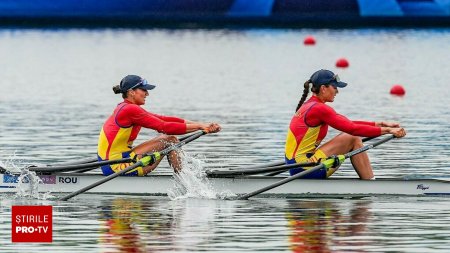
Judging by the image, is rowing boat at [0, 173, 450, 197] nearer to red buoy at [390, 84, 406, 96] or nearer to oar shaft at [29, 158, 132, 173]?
oar shaft at [29, 158, 132, 173]

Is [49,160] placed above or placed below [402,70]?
below

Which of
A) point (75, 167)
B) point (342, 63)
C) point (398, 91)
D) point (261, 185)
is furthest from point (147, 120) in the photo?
point (342, 63)

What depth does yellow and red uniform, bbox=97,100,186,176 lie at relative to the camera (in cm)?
1927

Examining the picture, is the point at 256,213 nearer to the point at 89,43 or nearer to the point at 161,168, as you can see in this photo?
the point at 161,168

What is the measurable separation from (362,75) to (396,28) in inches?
1377

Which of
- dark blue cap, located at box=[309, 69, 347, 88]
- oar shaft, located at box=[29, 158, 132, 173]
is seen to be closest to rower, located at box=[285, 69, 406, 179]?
dark blue cap, located at box=[309, 69, 347, 88]

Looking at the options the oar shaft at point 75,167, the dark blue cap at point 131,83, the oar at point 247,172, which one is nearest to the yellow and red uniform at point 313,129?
the oar at point 247,172

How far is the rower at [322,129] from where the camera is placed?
1895 centimetres

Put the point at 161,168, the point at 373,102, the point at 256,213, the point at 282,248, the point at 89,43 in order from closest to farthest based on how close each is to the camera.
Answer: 1. the point at 282,248
2. the point at 256,213
3. the point at 161,168
4. the point at 373,102
5. the point at 89,43

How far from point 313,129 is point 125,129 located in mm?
2292

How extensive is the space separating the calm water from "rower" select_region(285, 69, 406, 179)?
0.61m

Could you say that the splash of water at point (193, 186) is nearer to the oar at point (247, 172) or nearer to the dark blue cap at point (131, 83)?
the oar at point (247, 172)

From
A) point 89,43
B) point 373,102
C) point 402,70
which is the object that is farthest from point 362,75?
point 89,43

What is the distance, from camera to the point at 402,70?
51.0 meters
